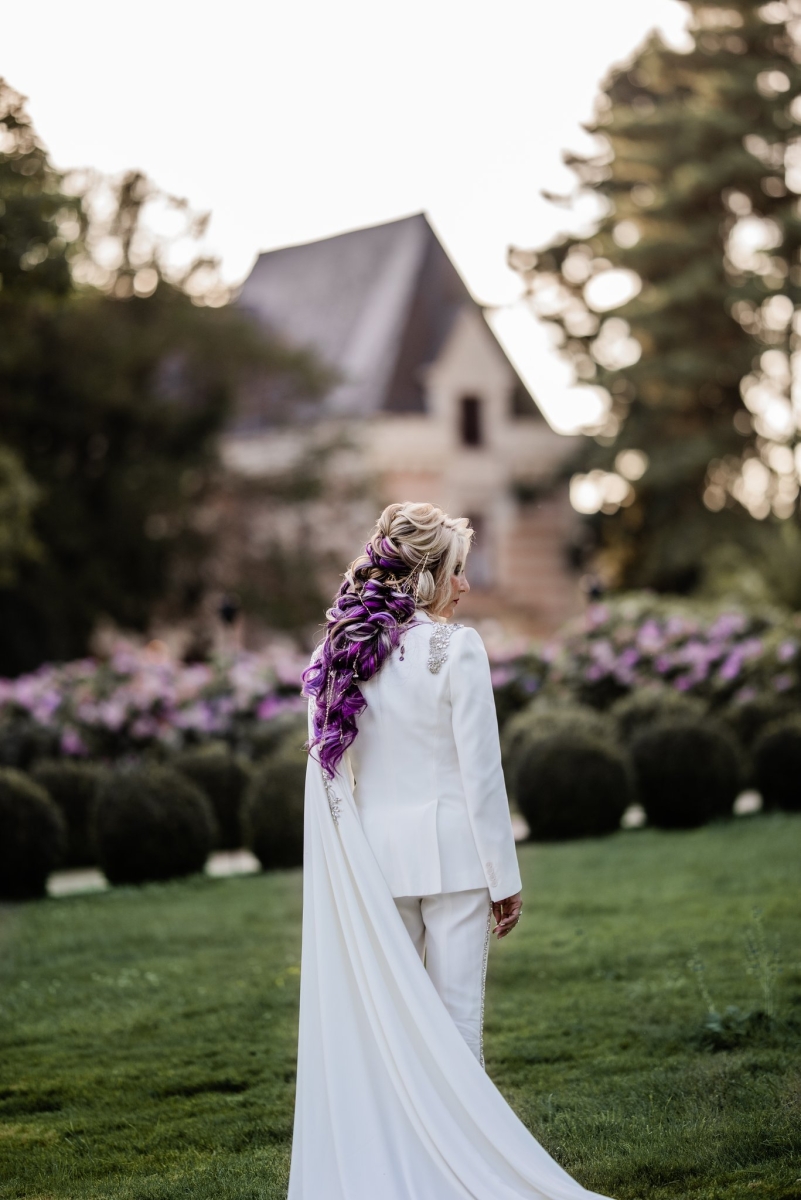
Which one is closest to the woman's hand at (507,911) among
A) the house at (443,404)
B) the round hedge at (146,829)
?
the round hedge at (146,829)

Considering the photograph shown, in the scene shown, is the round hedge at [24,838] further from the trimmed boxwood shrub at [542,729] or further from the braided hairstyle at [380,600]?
the braided hairstyle at [380,600]

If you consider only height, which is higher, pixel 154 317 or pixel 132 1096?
pixel 154 317

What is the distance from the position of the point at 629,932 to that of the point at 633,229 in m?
28.9

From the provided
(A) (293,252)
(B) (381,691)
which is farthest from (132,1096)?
(A) (293,252)

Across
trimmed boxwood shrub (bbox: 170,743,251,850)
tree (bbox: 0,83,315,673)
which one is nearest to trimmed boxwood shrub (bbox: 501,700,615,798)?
trimmed boxwood shrub (bbox: 170,743,251,850)

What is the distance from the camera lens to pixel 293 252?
4259 centimetres

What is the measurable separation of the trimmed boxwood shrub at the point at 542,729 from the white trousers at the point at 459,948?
985 cm

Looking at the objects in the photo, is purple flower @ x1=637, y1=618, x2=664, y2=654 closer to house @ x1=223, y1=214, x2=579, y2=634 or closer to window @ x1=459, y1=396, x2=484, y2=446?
house @ x1=223, y1=214, x2=579, y2=634

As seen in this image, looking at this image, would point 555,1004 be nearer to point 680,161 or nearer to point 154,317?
point 154,317

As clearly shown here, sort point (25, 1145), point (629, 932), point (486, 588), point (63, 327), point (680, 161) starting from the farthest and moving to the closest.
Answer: point (486, 588), point (680, 161), point (63, 327), point (629, 932), point (25, 1145)

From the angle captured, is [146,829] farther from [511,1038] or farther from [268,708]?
[511,1038]

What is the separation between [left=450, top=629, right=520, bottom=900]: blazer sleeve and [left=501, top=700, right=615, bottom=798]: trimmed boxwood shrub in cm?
995

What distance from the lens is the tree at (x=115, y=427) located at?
29.2m

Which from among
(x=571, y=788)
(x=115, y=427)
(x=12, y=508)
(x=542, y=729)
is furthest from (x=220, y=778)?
(x=115, y=427)
